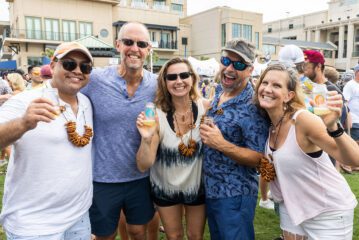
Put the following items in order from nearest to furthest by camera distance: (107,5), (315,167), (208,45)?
(315,167) → (107,5) → (208,45)

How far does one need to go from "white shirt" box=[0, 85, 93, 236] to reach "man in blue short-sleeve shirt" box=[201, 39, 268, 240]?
115cm

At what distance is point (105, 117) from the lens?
291cm

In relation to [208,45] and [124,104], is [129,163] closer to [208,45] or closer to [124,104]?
[124,104]

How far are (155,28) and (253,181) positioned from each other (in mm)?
41227

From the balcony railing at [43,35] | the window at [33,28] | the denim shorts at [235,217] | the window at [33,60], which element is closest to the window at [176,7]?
the balcony railing at [43,35]

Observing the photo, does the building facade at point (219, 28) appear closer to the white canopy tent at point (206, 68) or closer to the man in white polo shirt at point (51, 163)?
the white canopy tent at point (206, 68)

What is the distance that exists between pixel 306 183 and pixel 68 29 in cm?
3690

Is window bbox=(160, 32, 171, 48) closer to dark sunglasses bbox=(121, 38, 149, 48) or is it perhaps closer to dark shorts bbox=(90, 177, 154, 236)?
dark sunglasses bbox=(121, 38, 149, 48)

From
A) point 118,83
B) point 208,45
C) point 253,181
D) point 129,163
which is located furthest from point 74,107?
point 208,45

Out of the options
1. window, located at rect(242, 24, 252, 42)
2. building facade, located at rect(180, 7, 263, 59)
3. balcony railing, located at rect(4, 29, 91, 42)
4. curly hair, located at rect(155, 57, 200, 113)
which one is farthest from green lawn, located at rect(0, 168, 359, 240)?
window, located at rect(242, 24, 252, 42)

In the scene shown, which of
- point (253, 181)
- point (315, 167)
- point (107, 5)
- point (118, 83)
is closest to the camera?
point (315, 167)

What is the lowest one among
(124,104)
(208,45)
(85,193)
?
(85,193)

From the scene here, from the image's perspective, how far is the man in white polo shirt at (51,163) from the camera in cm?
215

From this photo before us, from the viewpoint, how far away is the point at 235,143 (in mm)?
2729
